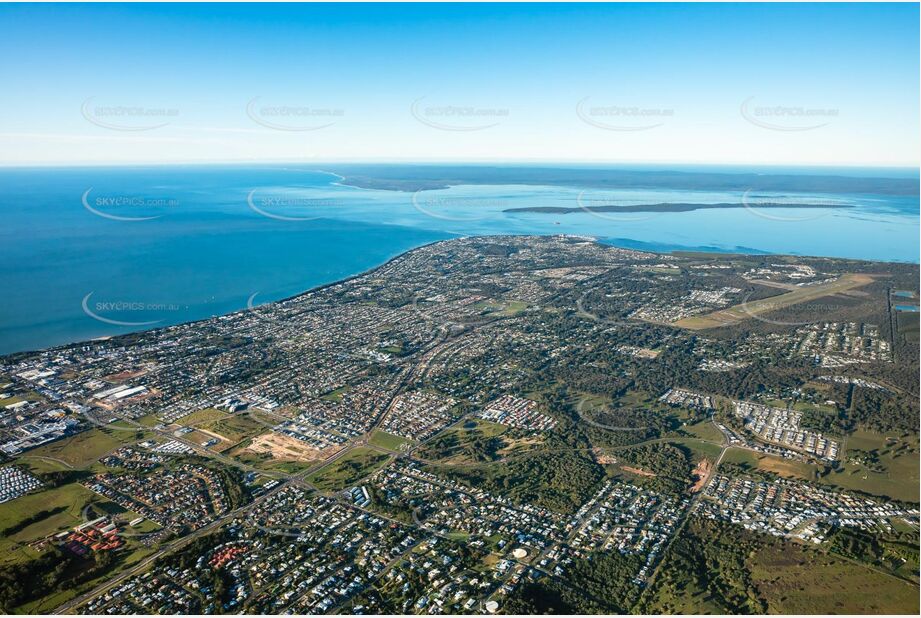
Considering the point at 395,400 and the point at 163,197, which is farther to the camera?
the point at 163,197

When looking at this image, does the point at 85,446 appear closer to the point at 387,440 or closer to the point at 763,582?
the point at 387,440

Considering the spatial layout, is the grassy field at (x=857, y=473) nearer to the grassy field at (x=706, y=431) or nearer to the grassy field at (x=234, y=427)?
the grassy field at (x=706, y=431)

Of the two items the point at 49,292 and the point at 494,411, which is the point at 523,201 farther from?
the point at 494,411

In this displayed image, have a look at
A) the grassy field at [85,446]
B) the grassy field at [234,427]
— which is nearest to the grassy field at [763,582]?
the grassy field at [234,427]

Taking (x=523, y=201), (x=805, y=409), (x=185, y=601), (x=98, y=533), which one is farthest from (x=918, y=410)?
(x=523, y=201)

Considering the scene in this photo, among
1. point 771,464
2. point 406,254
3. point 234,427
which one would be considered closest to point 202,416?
point 234,427

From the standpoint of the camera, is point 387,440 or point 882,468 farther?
point 387,440
